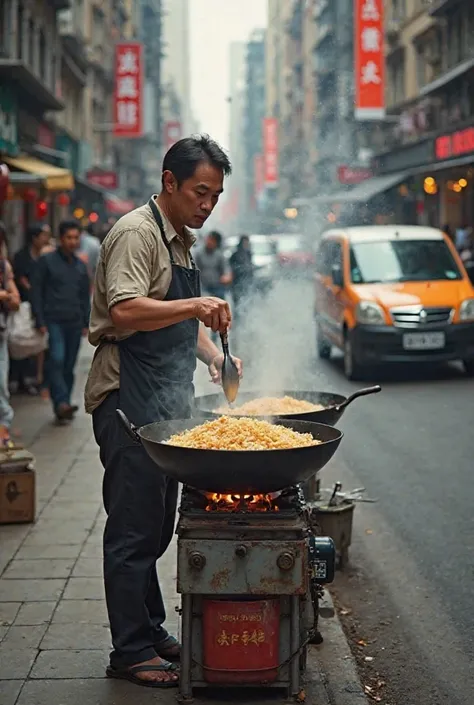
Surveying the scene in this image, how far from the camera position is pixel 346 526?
19.4 ft

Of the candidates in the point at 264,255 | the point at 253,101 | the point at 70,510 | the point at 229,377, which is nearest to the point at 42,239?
the point at 70,510

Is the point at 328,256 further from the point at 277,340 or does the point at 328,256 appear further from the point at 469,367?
the point at 469,367

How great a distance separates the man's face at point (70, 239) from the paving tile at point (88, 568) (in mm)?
5112

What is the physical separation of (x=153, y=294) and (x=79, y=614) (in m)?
1.80

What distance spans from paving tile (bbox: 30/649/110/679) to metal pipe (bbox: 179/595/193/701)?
0.46m

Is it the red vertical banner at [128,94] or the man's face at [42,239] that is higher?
the red vertical banner at [128,94]

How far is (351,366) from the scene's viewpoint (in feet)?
45.1

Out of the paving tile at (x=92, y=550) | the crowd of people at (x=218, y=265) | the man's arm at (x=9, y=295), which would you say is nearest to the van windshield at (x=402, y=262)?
the crowd of people at (x=218, y=265)

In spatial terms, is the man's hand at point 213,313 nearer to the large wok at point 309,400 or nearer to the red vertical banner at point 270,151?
the large wok at point 309,400

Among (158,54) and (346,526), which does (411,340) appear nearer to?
(346,526)

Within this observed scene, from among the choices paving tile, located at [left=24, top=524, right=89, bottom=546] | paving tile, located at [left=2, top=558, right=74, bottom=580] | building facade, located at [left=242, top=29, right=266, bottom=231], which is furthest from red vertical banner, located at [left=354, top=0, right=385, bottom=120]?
building facade, located at [left=242, top=29, right=266, bottom=231]

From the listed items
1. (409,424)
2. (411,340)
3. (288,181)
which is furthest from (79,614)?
(288,181)

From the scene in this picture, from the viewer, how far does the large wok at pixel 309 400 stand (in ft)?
15.0

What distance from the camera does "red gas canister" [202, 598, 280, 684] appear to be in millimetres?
3830
